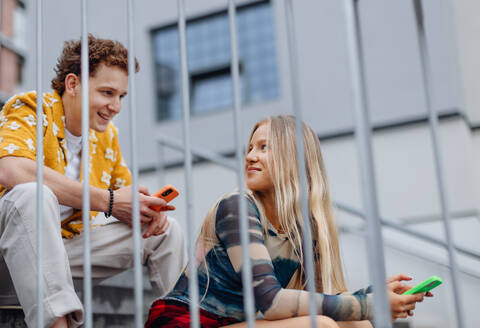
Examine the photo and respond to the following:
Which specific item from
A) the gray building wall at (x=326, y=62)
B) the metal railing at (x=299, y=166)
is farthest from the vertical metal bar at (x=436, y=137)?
the gray building wall at (x=326, y=62)

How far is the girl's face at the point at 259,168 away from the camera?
66.2 inches

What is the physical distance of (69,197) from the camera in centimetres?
168

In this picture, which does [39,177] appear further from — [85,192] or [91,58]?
[91,58]

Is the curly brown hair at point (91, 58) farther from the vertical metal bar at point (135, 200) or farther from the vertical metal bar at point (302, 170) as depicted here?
the vertical metal bar at point (302, 170)

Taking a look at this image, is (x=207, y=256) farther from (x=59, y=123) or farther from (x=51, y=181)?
(x=59, y=123)

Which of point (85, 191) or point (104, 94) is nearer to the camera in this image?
point (85, 191)

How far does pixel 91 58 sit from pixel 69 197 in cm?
51

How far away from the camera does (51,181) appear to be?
1.66 metres

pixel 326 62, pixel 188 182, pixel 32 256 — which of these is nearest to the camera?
pixel 188 182

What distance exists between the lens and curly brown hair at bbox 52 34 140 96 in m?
1.92

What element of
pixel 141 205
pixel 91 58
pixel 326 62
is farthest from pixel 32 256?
pixel 326 62

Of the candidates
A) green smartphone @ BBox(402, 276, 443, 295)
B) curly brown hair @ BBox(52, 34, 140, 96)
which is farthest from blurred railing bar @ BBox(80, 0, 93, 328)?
green smartphone @ BBox(402, 276, 443, 295)

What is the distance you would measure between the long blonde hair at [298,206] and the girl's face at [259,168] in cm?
2

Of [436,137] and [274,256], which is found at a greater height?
[436,137]
